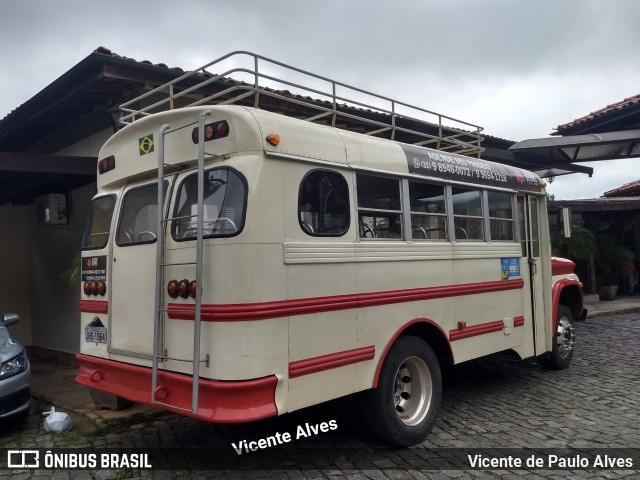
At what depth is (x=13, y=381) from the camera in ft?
16.9

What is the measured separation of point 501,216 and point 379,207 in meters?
2.15

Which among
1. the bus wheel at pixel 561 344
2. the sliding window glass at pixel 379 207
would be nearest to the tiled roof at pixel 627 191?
the bus wheel at pixel 561 344

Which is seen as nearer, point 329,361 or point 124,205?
point 329,361

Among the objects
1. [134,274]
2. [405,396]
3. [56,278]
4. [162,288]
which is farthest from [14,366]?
[56,278]

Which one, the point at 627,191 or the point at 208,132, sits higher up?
the point at 627,191

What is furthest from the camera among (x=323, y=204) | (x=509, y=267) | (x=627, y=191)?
(x=627, y=191)

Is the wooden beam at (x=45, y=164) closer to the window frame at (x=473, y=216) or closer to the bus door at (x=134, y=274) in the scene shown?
the bus door at (x=134, y=274)

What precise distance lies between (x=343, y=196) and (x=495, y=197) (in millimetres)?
2457

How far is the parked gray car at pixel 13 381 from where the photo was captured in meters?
5.06

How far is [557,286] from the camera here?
699 centimetres

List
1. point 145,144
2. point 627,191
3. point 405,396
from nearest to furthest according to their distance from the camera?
point 145,144
point 405,396
point 627,191

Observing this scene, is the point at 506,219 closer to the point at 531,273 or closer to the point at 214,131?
the point at 531,273

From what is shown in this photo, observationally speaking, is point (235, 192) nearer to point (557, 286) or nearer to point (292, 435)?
point (292, 435)

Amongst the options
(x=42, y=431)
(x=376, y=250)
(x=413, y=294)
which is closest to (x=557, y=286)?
(x=413, y=294)
